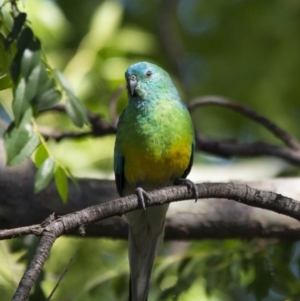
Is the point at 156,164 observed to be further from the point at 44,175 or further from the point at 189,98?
the point at 189,98

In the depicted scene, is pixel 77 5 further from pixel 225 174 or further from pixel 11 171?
pixel 11 171

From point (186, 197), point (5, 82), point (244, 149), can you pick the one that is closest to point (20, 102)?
point (5, 82)

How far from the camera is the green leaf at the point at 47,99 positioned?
4399mm

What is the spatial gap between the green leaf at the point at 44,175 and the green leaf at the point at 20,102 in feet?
1.56

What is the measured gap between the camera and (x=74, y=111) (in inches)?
185

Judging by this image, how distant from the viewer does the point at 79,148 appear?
7484 millimetres

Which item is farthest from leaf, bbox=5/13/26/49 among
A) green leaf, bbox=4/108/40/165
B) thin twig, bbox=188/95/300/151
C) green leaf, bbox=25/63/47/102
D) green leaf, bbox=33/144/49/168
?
thin twig, bbox=188/95/300/151

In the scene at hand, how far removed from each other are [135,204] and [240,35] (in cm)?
714

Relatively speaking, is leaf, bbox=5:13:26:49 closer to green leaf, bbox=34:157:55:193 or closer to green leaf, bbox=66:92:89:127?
green leaf, bbox=66:92:89:127

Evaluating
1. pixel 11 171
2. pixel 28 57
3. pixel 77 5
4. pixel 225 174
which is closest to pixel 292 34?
pixel 225 174

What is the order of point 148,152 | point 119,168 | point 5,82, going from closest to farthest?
point 5,82
point 148,152
point 119,168

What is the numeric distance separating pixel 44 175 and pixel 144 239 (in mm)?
1549

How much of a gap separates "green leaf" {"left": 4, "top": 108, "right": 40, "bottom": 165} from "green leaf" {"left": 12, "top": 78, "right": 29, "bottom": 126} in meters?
0.13

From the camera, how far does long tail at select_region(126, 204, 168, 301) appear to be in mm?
5621
